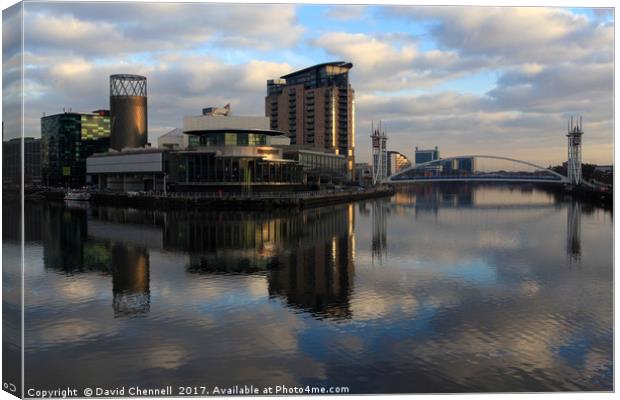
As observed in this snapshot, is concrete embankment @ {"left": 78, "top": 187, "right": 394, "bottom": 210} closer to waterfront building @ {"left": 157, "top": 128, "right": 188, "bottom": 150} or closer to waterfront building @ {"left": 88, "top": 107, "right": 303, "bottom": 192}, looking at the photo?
waterfront building @ {"left": 88, "top": 107, "right": 303, "bottom": 192}

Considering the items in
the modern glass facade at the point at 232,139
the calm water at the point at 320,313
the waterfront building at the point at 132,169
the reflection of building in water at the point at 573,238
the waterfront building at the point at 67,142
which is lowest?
the calm water at the point at 320,313

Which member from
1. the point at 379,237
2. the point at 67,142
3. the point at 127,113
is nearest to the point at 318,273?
the point at 379,237

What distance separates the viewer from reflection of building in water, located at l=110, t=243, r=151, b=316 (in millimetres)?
24406

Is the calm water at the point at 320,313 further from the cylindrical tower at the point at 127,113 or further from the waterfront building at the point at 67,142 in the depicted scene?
the waterfront building at the point at 67,142

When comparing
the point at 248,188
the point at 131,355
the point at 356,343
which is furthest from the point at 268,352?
the point at 248,188

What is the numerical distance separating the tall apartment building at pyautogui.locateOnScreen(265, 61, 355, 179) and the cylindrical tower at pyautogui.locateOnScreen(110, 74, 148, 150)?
138 ft

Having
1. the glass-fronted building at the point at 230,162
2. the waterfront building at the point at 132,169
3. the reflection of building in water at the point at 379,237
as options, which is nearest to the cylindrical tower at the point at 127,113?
the waterfront building at the point at 132,169

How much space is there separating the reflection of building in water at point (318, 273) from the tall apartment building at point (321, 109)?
380 ft

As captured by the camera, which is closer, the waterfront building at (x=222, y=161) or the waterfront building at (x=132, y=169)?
the waterfront building at (x=222, y=161)

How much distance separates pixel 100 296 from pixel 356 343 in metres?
13.1

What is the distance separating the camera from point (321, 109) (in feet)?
547

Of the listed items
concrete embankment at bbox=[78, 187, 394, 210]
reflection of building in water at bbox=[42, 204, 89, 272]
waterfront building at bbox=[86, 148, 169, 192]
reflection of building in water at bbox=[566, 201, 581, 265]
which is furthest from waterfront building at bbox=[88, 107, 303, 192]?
reflection of building in water at bbox=[566, 201, 581, 265]

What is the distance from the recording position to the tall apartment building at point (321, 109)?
166250 millimetres

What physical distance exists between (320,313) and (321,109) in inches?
5786
